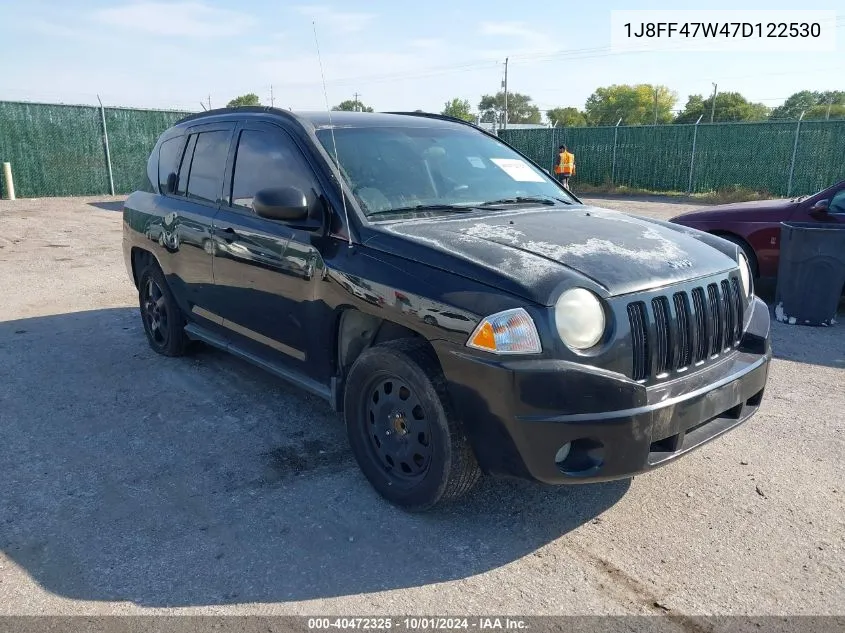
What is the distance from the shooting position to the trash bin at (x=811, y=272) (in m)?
6.59

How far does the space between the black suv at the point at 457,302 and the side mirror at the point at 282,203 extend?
11 mm

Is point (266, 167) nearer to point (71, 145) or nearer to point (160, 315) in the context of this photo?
point (160, 315)

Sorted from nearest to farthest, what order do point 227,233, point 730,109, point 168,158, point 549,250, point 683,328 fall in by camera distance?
point 683,328 → point 549,250 → point 227,233 → point 168,158 → point 730,109

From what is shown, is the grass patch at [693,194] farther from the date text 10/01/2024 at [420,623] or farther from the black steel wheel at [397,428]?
Result: the date text 10/01/2024 at [420,623]

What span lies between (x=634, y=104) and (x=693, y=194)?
283ft

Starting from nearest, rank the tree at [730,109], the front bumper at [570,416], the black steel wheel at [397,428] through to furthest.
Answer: the front bumper at [570,416] → the black steel wheel at [397,428] → the tree at [730,109]

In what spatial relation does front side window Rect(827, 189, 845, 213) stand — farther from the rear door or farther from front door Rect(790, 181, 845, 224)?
the rear door

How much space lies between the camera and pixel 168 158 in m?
5.30

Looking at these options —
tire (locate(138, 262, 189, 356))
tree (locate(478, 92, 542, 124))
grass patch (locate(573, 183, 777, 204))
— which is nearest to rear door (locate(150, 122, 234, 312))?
tire (locate(138, 262, 189, 356))

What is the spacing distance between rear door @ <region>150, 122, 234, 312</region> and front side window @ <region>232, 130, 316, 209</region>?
234 millimetres

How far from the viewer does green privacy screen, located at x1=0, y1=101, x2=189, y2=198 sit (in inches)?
733

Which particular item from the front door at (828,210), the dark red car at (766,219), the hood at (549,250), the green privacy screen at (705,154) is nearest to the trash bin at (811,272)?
the front door at (828,210)

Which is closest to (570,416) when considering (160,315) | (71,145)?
(160,315)

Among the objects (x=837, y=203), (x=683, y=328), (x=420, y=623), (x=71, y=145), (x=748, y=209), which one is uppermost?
(x=71, y=145)
